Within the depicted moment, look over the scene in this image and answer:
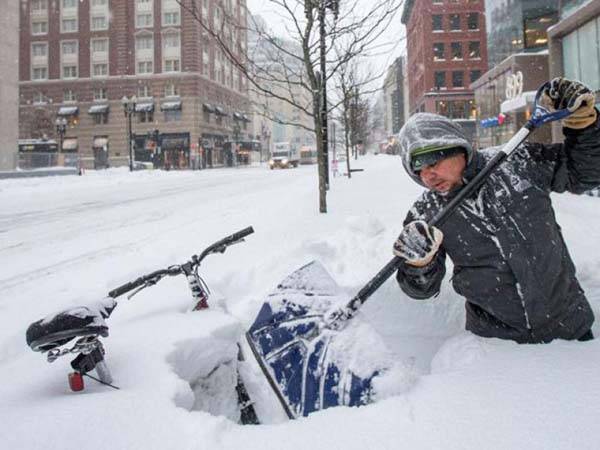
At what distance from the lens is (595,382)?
1.59 m

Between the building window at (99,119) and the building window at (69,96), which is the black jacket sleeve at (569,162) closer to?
the building window at (99,119)

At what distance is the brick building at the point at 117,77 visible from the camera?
4788 cm

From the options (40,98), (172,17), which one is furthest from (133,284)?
(40,98)

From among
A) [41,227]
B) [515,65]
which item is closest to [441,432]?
[41,227]

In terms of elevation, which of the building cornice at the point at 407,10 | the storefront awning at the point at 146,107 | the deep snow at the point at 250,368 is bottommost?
the deep snow at the point at 250,368

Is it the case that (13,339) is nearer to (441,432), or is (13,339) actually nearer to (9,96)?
(441,432)

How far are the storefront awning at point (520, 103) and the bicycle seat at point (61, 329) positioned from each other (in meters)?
28.8

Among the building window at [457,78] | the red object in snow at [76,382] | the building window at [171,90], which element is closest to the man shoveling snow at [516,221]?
the red object in snow at [76,382]

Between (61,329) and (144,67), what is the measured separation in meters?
52.8

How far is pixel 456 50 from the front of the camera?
56906mm

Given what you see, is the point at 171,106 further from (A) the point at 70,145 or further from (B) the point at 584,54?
(B) the point at 584,54

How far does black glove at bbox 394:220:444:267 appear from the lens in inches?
71.8

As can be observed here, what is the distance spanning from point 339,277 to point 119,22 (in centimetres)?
5259

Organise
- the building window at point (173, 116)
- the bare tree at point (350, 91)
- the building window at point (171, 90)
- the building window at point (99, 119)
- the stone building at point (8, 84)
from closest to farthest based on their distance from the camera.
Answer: the bare tree at point (350, 91) < the stone building at point (8, 84) < the building window at point (171, 90) < the building window at point (173, 116) < the building window at point (99, 119)
